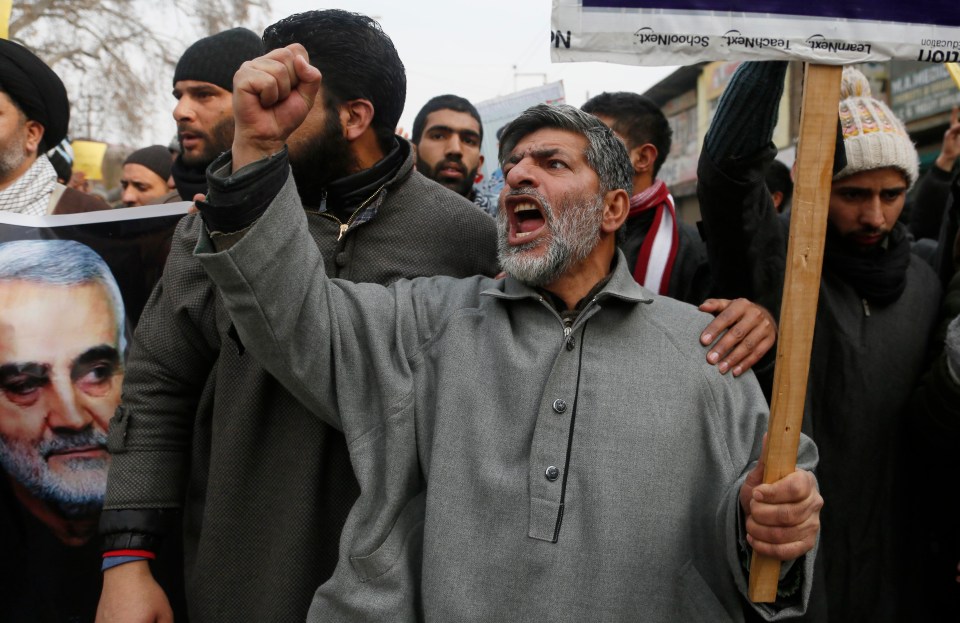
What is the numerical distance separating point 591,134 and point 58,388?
1642 mm

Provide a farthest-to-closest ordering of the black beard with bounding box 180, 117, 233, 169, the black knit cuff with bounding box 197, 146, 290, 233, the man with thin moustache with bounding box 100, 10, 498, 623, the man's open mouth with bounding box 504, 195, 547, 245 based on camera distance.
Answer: the black beard with bounding box 180, 117, 233, 169 < the man's open mouth with bounding box 504, 195, 547, 245 < the man with thin moustache with bounding box 100, 10, 498, 623 < the black knit cuff with bounding box 197, 146, 290, 233

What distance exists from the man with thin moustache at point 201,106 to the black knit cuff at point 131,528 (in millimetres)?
1378

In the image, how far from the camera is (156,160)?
5098 millimetres

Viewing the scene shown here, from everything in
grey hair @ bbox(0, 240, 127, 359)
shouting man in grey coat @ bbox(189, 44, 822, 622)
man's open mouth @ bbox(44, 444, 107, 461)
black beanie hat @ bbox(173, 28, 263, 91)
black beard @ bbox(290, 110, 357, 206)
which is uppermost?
black beanie hat @ bbox(173, 28, 263, 91)

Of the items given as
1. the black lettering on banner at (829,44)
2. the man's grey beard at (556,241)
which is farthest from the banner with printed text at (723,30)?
the man's grey beard at (556,241)

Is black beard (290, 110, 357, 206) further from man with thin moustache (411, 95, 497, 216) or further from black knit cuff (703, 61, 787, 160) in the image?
man with thin moustache (411, 95, 497, 216)

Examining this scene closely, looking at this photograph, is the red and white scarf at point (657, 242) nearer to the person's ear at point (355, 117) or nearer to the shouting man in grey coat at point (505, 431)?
the shouting man in grey coat at point (505, 431)

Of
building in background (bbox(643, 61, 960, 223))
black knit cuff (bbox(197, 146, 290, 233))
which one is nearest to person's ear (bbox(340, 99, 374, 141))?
black knit cuff (bbox(197, 146, 290, 233))

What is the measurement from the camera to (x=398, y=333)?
6.08 ft

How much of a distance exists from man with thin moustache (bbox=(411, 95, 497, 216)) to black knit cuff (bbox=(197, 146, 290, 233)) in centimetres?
302

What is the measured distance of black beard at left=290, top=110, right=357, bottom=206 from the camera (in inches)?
78.8

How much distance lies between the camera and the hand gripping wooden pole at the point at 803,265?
1613 millimetres

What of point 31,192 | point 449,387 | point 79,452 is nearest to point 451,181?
point 31,192

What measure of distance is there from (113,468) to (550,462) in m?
1.16
